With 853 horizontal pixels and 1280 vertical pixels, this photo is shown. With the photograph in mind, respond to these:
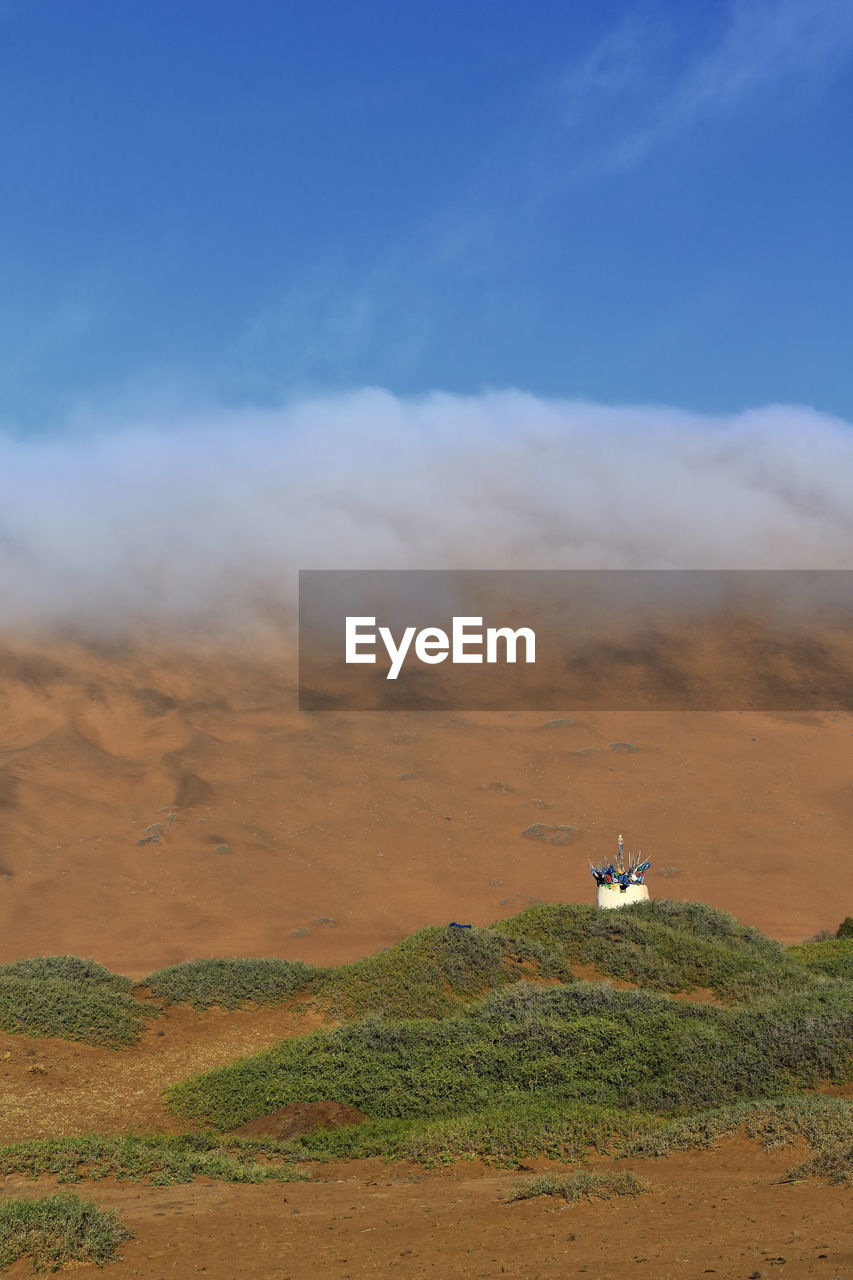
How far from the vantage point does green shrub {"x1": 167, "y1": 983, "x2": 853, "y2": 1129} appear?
38.8 ft

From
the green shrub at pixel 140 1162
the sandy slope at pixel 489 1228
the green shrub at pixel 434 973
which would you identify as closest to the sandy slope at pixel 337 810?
the green shrub at pixel 434 973

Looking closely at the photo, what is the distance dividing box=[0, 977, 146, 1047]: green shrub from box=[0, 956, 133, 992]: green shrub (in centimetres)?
58

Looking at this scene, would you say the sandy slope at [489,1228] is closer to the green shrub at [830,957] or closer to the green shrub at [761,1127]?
the green shrub at [761,1127]

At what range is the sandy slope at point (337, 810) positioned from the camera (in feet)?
108

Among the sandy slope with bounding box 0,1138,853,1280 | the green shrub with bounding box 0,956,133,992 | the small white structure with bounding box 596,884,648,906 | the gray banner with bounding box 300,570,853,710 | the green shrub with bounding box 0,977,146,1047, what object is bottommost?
the sandy slope with bounding box 0,1138,853,1280

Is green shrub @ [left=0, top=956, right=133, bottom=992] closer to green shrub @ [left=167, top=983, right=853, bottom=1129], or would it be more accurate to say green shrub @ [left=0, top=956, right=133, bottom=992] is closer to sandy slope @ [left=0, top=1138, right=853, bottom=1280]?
green shrub @ [left=167, top=983, right=853, bottom=1129]

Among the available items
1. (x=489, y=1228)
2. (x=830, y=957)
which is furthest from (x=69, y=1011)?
(x=830, y=957)

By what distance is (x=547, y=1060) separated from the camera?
498 inches

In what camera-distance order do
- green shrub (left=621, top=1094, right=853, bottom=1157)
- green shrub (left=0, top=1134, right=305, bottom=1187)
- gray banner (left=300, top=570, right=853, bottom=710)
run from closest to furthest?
green shrub (left=621, top=1094, right=853, bottom=1157) → green shrub (left=0, top=1134, right=305, bottom=1187) → gray banner (left=300, top=570, right=853, bottom=710)

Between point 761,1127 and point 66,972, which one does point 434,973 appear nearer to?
point 66,972

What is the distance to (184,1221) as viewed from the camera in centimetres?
798

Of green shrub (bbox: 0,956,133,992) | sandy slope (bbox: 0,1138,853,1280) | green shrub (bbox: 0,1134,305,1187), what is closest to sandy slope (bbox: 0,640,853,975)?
green shrub (bbox: 0,956,133,992)

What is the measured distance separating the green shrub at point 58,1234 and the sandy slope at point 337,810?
860 inches

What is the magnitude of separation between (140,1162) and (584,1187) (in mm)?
4463
